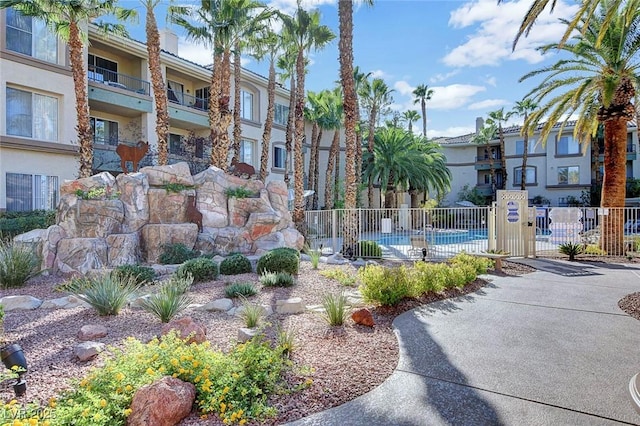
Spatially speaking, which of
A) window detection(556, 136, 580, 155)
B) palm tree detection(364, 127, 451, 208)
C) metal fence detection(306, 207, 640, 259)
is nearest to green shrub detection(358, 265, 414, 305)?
metal fence detection(306, 207, 640, 259)

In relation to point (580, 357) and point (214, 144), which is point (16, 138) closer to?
point (214, 144)

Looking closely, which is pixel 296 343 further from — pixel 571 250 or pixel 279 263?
pixel 571 250

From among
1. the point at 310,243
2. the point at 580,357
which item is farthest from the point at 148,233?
the point at 580,357

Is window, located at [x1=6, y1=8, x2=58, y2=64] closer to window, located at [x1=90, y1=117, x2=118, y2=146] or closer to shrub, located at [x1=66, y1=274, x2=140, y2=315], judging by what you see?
window, located at [x1=90, y1=117, x2=118, y2=146]

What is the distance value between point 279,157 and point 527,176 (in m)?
28.4

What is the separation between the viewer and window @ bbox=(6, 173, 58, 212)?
18141 millimetres

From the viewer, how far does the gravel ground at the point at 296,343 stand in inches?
174

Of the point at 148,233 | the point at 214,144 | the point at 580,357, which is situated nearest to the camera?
the point at 580,357

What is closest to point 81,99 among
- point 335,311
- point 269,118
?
point 269,118

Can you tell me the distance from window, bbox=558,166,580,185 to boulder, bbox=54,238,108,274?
1693 inches

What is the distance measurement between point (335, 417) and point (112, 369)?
7.43ft

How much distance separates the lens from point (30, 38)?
62.6ft

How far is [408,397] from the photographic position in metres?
4.36

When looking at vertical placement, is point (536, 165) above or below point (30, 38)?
below
